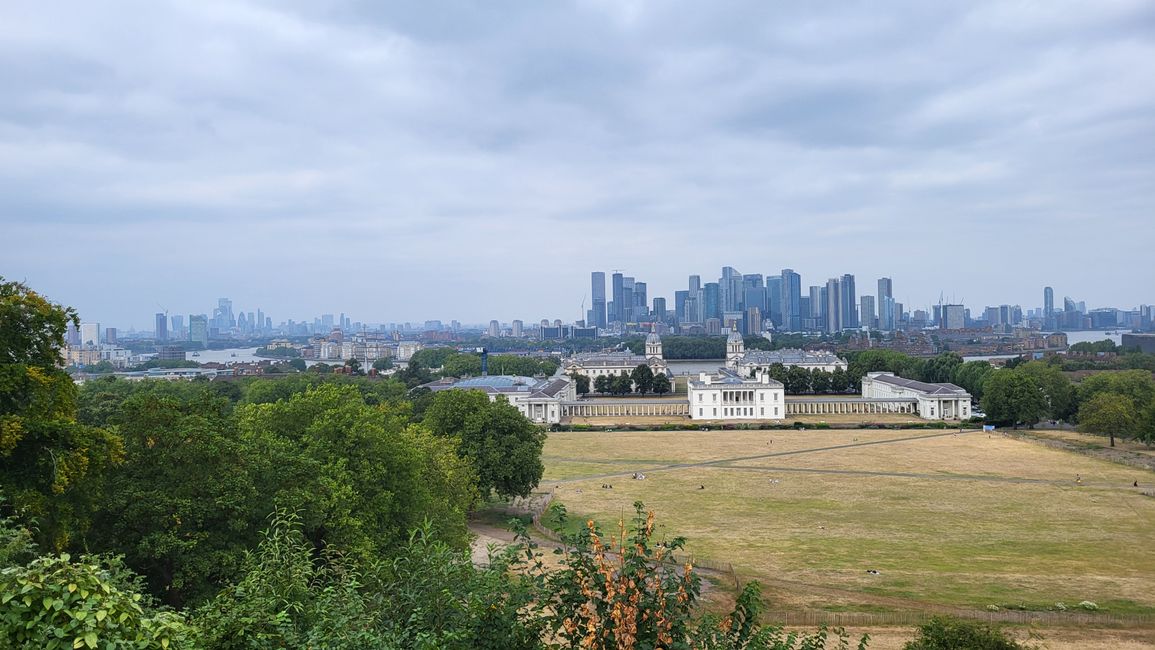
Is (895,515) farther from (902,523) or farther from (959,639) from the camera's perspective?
(959,639)

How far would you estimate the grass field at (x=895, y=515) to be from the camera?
84.9 ft

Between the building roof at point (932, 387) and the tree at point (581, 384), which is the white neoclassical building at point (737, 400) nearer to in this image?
the building roof at point (932, 387)

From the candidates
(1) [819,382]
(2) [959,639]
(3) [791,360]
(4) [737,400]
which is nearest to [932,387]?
(4) [737,400]

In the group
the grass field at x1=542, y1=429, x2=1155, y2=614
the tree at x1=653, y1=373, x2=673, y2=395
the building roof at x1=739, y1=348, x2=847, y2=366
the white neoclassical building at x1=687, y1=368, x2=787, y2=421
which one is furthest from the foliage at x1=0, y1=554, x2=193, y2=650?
the building roof at x1=739, y1=348, x2=847, y2=366

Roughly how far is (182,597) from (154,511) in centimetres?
189

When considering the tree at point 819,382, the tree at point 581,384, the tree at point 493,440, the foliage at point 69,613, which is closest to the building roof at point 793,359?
the tree at point 819,382

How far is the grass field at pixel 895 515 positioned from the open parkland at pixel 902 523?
110mm

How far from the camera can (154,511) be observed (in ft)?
55.1

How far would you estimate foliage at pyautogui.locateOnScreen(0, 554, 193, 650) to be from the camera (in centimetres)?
627

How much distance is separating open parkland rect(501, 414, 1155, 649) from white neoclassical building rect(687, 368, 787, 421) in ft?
80.6

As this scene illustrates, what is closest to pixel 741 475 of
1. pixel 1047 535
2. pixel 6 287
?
pixel 1047 535

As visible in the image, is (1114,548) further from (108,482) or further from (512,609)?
(108,482)

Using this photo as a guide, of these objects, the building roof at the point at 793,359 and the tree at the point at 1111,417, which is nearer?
the tree at the point at 1111,417

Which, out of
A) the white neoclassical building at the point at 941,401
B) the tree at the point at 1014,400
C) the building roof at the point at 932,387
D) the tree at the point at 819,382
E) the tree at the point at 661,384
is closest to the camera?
the tree at the point at 1014,400
